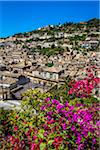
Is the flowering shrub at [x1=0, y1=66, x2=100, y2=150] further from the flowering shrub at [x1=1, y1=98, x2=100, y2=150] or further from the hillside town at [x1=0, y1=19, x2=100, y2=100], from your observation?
the hillside town at [x1=0, y1=19, x2=100, y2=100]

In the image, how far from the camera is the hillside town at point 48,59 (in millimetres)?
24703

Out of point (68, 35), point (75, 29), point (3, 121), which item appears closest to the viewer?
point (3, 121)

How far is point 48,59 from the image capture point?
43.6 metres

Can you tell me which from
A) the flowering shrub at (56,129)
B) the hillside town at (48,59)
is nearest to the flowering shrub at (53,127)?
the flowering shrub at (56,129)

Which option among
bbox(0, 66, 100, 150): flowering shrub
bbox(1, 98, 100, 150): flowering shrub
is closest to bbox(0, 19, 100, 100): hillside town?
bbox(0, 66, 100, 150): flowering shrub

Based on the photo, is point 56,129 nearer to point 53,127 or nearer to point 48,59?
point 53,127

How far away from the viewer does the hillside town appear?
2470cm

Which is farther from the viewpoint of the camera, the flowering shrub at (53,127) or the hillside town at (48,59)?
the hillside town at (48,59)

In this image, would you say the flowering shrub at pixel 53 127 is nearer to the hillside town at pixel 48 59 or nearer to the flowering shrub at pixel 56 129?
the flowering shrub at pixel 56 129

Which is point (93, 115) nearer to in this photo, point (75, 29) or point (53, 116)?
point (53, 116)

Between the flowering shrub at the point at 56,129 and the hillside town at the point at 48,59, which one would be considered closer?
the flowering shrub at the point at 56,129

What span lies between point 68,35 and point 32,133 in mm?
64847

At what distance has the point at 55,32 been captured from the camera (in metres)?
76.4

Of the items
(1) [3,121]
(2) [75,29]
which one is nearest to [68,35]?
(2) [75,29]
